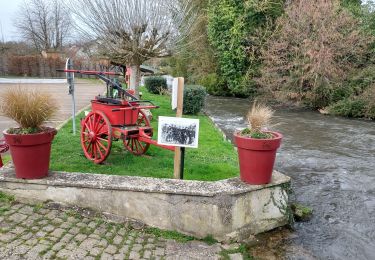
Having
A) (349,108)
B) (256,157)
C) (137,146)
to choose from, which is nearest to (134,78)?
(137,146)

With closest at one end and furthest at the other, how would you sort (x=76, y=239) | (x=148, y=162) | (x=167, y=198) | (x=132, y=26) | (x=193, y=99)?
1. (x=76, y=239)
2. (x=167, y=198)
3. (x=148, y=162)
4. (x=132, y=26)
5. (x=193, y=99)

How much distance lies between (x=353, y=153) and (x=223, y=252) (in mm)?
6107

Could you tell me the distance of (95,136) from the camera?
5.56m

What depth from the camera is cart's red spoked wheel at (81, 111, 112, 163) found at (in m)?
5.45

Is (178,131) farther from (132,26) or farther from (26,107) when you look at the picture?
(132,26)

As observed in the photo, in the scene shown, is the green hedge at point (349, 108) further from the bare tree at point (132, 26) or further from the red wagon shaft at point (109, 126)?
the red wagon shaft at point (109, 126)

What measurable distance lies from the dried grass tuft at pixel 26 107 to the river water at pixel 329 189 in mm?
2962

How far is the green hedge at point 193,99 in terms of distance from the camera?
12058 millimetres

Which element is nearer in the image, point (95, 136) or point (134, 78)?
point (95, 136)

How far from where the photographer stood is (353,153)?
8.72 metres

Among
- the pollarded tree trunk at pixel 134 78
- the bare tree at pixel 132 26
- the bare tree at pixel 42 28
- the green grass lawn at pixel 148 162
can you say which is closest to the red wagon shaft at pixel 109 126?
the green grass lawn at pixel 148 162

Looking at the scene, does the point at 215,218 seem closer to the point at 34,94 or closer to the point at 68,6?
the point at 34,94

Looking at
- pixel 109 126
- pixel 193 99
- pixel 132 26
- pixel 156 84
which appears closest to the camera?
pixel 109 126

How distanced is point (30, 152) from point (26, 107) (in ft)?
1.72
